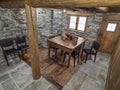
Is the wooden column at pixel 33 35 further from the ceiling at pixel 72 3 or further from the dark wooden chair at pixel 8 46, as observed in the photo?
the dark wooden chair at pixel 8 46

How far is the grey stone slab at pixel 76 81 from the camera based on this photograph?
7.21 feet

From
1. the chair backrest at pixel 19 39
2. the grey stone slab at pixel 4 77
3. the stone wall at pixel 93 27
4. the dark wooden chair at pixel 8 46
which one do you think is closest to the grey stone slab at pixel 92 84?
the grey stone slab at pixel 4 77

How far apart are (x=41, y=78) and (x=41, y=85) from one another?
24cm

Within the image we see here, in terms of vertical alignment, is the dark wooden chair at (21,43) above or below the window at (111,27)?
below

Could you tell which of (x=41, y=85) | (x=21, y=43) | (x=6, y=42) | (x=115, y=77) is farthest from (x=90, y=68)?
(x=6, y=42)

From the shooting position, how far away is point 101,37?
421 centimetres

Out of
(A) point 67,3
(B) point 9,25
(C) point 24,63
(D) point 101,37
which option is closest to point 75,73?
(C) point 24,63

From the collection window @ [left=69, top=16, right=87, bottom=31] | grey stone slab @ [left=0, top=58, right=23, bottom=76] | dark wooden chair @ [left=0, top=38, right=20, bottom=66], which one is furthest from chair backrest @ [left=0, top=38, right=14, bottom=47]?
window @ [left=69, top=16, right=87, bottom=31]

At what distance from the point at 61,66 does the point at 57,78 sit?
1.96 ft

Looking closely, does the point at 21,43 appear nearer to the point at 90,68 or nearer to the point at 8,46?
the point at 8,46

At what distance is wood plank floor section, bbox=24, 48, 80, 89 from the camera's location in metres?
2.40

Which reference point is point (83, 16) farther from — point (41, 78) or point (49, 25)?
point (41, 78)

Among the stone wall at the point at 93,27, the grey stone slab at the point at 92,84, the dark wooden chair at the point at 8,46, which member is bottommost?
the grey stone slab at the point at 92,84

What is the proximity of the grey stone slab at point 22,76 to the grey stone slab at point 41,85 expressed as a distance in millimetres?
165
